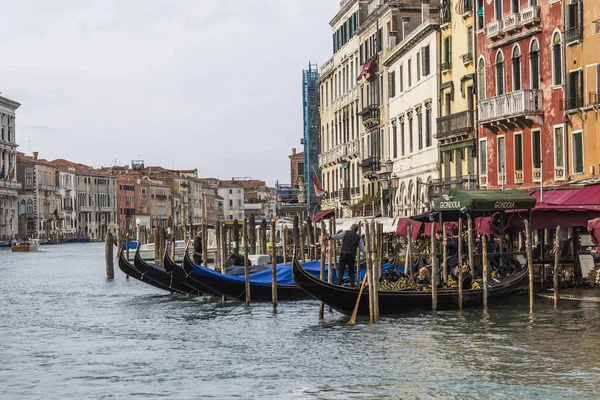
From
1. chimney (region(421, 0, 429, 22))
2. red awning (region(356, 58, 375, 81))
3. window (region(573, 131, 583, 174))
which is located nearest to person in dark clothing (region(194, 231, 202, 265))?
chimney (region(421, 0, 429, 22))

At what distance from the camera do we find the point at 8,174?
360 ft

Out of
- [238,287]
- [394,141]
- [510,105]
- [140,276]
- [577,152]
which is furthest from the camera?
[394,141]

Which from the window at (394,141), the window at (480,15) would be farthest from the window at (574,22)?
the window at (394,141)

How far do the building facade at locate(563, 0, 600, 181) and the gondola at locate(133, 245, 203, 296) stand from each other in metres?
7.96

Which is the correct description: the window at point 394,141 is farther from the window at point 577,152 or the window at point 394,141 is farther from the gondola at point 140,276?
the window at point 577,152

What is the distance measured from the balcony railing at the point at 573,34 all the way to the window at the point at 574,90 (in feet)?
1.98

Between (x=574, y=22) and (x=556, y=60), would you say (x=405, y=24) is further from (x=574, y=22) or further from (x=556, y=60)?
(x=574, y=22)

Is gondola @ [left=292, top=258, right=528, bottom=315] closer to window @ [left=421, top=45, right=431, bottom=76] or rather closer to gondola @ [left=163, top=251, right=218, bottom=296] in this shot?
gondola @ [left=163, top=251, right=218, bottom=296]

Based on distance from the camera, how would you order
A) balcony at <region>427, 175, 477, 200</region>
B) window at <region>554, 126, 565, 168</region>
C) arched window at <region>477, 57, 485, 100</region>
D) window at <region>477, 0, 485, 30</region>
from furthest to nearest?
1. balcony at <region>427, 175, 477, 200</region>
2. window at <region>477, 0, 485, 30</region>
3. arched window at <region>477, 57, 485, 100</region>
4. window at <region>554, 126, 565, 168</region>

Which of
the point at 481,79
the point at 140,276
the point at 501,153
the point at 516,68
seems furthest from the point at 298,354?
the point at 481,79

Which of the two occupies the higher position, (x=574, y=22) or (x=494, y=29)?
(x=494, y=29)

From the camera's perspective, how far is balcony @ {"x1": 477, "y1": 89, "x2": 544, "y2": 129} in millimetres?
26844

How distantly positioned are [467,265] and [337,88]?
30090 millimetres

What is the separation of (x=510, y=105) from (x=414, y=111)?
881cm
